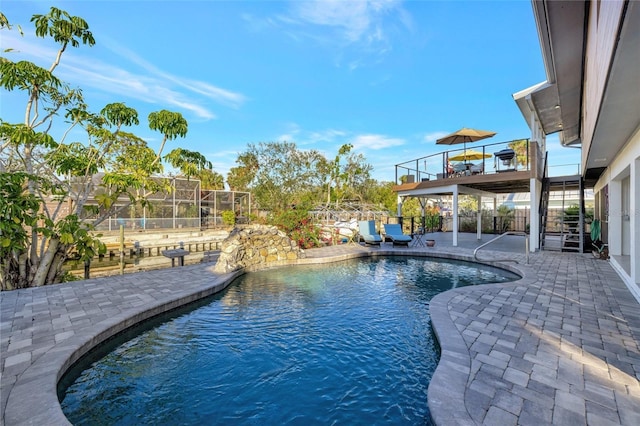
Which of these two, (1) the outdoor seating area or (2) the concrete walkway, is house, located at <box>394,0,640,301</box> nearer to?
(1) the outdoor seating area

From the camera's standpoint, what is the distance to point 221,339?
14.2 ft

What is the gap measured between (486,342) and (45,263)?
9.06 m

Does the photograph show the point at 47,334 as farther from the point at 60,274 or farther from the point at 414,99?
the point at 414,99

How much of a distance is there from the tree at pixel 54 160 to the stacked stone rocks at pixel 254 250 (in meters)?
2.40

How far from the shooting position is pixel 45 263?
7176 mm

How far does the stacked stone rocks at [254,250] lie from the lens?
8177mm

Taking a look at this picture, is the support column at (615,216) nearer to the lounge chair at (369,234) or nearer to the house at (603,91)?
the house at (603,91)

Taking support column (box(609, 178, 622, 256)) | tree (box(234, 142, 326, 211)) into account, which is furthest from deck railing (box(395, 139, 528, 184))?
tree (box(234, 142, 326, 211))

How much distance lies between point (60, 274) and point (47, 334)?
4.97 metres

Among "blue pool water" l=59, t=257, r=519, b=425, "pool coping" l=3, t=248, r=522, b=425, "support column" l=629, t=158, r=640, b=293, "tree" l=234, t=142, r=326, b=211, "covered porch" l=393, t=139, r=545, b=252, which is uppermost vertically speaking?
"tree" l=234, t=142, r=326, b=211

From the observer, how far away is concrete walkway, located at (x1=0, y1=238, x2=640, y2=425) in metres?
2.43

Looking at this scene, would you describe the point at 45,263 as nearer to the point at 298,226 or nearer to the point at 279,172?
the point at 298,226

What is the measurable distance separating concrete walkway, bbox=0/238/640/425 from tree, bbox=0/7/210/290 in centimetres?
146

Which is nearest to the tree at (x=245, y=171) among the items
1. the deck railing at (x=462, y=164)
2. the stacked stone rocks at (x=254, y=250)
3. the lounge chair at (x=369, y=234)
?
the deck railing at (x=462, y=164)
